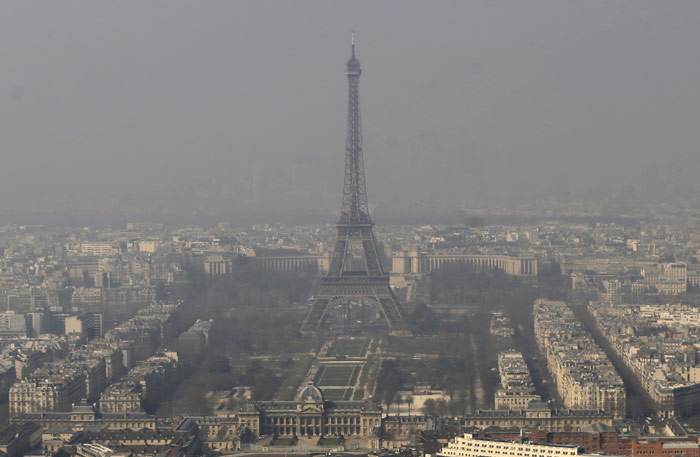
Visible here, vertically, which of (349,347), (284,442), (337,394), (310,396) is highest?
(310,396)

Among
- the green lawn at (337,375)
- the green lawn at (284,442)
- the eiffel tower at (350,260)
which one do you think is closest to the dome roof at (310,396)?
the green lawn at (284,442)

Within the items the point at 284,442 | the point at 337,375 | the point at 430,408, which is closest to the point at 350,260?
the point at 337,375

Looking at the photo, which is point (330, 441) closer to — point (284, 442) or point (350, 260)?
point (284, 442)

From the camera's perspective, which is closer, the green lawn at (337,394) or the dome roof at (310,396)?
the dome roof at (310,396)

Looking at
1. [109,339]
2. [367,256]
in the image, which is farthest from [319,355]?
[367,256]

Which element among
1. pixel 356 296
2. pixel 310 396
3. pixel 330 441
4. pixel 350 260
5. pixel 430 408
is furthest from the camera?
pixel 350 260

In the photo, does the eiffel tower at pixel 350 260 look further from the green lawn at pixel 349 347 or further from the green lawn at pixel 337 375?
the green lawn at pixel 337 375

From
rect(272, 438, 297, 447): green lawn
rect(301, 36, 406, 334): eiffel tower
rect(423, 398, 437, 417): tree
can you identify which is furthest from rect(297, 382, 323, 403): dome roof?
rect(301, 36, 406, 334): eiffel tower
